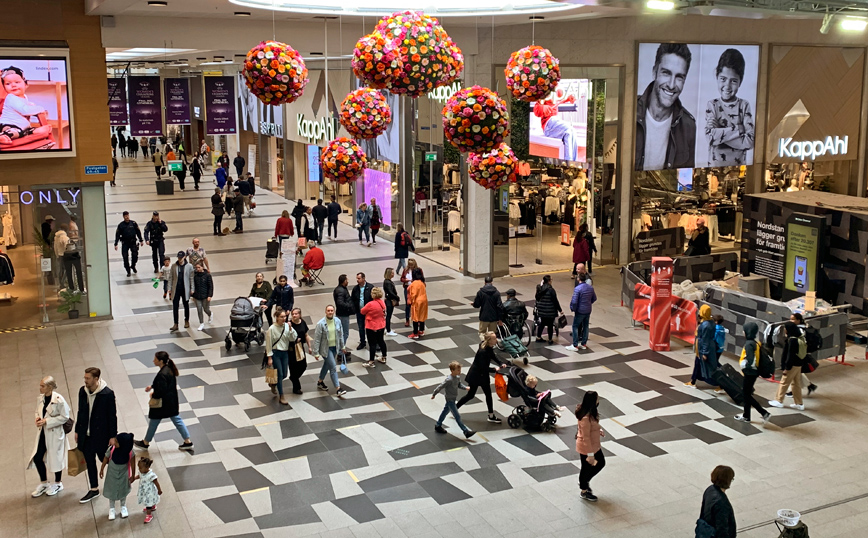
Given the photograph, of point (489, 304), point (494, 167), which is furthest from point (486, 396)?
point (494, 167)

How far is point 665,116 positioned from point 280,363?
12826mm

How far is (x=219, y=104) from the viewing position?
2392cm

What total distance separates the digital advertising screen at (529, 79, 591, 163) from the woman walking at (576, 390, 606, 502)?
1216 centimetres

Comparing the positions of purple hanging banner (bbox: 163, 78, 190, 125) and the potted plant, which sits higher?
purple hanging banner (bbox: 163, 78, 190, 125)

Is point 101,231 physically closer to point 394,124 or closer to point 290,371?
point 290,371

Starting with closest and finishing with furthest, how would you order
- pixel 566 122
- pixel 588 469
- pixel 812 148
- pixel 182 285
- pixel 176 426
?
pixel 588 469
pixel 176 426
pixel 182 285
pixel 566 122
pixel 812 148

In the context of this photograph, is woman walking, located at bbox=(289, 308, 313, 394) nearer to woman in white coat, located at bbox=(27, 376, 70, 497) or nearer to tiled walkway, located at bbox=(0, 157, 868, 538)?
tiled walkway, located at bbox=(0, 157, 868, 538)

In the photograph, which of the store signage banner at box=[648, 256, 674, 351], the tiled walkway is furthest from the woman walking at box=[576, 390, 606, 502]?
the store signage banner at box=[648, 256, 674, 351]

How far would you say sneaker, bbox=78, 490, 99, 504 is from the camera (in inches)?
361

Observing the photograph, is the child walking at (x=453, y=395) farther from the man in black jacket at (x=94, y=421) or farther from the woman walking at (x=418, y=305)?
the woman walking at (x=418, y=305)

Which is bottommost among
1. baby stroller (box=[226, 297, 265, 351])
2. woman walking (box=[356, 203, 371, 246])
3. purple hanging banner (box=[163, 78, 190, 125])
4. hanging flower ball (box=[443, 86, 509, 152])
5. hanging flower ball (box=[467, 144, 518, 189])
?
baby stroller (box=[226, 297, 265, 351])

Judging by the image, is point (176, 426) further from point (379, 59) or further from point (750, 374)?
point (750, 374)

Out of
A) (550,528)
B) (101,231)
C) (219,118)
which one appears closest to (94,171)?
(101,231)

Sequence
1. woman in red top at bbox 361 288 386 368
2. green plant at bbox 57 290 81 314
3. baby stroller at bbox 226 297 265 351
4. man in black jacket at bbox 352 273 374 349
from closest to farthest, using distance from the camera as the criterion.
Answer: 1. woman in red top at bbox 361 288 386 368
2. man in black jacket at bbox 352 273 374 349
3. baby stroller at bbox 226 297 265 351
4. green plant at bbox 57 290 81 314
